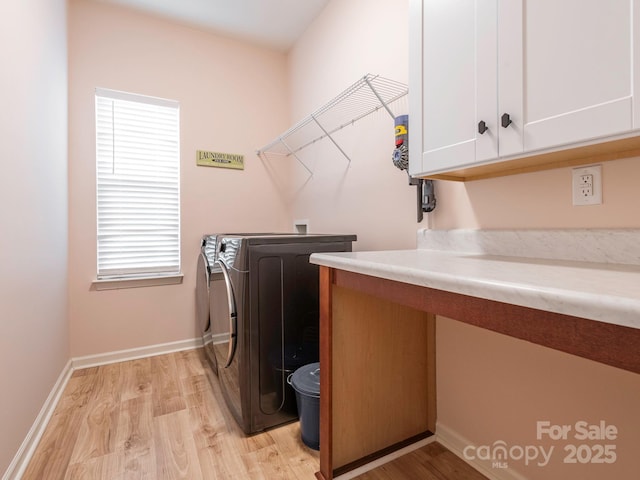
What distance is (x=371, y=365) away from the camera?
52.1 inches

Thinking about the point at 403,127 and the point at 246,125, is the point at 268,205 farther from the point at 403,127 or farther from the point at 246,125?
the point at 403,127

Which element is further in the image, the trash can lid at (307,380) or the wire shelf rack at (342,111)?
the wire shelf rack at (342,111)

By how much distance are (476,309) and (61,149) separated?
2.52 meters

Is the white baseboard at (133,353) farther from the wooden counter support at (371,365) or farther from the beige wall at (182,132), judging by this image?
the wooden counter support at (371,365)

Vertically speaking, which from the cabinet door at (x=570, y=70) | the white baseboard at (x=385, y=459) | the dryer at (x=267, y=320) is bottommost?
the white baseboard at (x=385, y=459)

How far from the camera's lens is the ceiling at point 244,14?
2287mm

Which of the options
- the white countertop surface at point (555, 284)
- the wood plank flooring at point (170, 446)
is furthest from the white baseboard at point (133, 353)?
the white countertop surface at point (555, 284)

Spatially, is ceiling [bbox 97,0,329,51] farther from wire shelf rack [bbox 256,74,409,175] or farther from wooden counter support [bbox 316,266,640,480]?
wooden counter support [bbox 316,266,640,480]

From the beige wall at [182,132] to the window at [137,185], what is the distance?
67 mm

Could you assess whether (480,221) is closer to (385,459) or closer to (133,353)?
(385,459)

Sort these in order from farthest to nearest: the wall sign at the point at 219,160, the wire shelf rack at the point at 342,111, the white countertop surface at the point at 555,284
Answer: the wall sign at the point at 219,160
the wire shelf rack at the point at 342,111
the white countertop surface at the point at 555,284

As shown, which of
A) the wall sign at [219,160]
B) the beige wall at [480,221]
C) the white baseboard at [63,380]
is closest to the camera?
the beige wall at [480,221]

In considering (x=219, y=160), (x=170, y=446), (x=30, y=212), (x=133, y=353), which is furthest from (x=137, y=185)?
(x=170, y=446)

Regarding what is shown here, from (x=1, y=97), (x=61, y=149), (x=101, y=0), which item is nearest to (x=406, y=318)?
(x=1, y=97)
